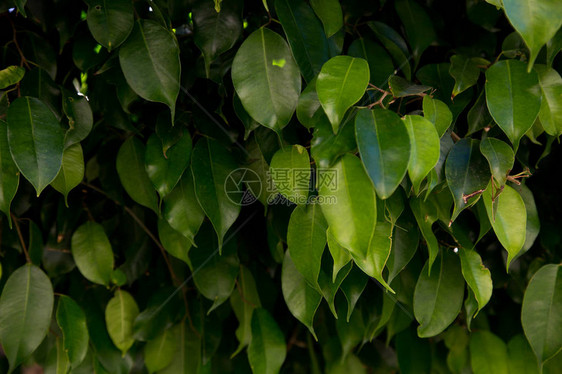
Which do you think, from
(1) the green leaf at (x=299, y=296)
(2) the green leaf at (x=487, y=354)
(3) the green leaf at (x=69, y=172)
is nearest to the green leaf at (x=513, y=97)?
(1) the green leaf at (x=299, y=296)

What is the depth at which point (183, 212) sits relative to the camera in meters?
0.71

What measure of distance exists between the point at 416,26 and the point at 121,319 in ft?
2.24

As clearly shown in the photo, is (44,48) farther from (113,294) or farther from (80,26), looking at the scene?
(113,294)

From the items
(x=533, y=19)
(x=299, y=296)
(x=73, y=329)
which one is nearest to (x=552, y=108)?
(x=533, y=19)

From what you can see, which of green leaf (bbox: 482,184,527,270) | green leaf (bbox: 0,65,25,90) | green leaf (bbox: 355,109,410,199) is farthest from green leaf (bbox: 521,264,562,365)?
green leaf (bbox: 0,65,25,90)

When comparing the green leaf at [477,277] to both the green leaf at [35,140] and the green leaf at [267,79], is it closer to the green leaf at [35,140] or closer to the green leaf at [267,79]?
the green leaf at [267,79]

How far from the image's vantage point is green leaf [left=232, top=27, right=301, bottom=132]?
62cm

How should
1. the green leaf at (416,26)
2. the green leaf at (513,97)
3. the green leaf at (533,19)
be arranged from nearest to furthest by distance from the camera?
the green leaf at (533,19) < the green leaf at (513,97) < the green leaf at (416,26)

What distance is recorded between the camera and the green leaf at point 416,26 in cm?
79

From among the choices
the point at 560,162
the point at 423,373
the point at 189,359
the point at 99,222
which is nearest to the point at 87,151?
the point at 99,222

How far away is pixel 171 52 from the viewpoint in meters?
0.65

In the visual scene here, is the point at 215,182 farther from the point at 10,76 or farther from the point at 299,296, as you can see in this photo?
the point at 10,76

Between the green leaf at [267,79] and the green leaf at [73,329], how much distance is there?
43cm

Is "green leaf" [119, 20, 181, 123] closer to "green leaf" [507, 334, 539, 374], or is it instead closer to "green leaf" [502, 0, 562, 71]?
"green leaf" [502, 0, 562, 71]
